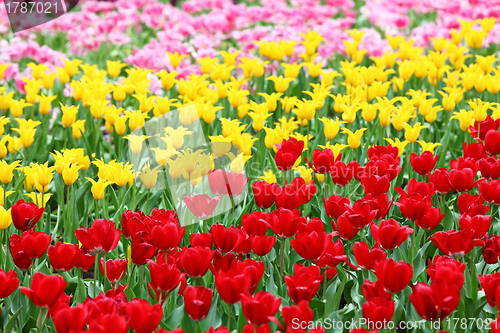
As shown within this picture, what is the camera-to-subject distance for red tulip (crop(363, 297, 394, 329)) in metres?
1.48

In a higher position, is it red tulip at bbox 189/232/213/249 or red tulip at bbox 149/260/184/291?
red tulip at bbox 149/260/184/291

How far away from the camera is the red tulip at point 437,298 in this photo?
1.44 m

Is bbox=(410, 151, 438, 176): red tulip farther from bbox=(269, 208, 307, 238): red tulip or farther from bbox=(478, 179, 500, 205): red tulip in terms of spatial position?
bbox=(269, 208, 307, 238): red tulip

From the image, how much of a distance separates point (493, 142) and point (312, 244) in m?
1.40

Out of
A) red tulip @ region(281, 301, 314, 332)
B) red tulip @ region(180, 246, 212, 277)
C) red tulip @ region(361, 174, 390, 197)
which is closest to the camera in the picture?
red tulip @ region(281, 301, 314, 332)

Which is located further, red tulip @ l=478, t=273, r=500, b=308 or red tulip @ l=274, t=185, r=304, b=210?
red tulip @ l=274, t=185, r=304, b=210

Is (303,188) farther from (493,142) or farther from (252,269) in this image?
(493,142)

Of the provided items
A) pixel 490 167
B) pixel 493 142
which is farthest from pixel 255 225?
pixel 493 142

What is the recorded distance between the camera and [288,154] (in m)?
2.49

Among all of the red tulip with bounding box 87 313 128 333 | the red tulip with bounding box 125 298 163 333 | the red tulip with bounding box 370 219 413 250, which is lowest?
the red tulip with bounding box 370 219 413 250

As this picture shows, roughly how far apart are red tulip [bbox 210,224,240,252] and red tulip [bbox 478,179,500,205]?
41.5 inches


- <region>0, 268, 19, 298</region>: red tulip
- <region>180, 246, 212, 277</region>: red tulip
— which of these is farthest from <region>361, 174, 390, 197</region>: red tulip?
<region>0, 268, 19, 298</region>: red tulip

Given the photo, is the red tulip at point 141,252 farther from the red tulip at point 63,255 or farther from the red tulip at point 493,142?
the red tulip at point 493,142

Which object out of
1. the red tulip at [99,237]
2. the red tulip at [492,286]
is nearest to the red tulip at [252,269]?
the red tulip at [99,237]
